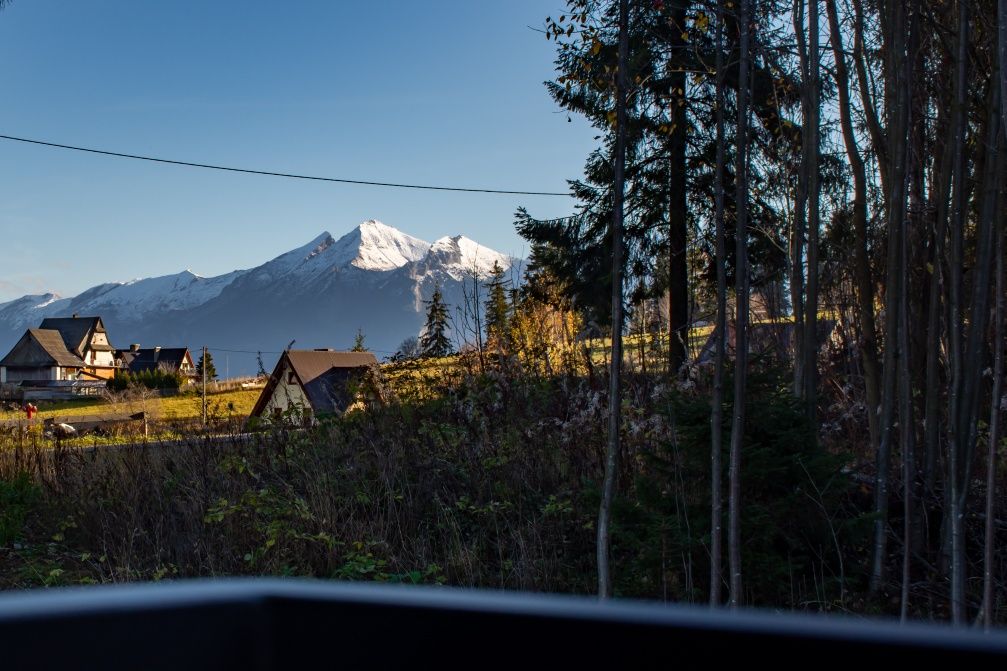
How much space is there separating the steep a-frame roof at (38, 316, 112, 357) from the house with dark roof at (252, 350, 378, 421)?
72053mm

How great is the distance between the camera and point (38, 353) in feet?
250

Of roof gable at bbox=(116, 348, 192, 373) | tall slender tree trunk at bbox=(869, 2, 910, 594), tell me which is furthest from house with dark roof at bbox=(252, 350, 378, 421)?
roof gable at bbox=(116, 348, 192, 373)

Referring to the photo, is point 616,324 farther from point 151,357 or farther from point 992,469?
point 151,357

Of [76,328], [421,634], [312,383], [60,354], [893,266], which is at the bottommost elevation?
[312,383]

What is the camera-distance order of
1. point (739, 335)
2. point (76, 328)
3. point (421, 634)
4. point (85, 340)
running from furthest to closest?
point (76, 328) → point (85, 340) → point (739, 335) → point (421, 634)

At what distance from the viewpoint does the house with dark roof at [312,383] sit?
8781mm

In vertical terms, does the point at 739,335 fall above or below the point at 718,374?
above

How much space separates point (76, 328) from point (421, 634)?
92.8 meters

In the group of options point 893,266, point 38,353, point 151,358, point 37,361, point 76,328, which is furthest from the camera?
point 151,358

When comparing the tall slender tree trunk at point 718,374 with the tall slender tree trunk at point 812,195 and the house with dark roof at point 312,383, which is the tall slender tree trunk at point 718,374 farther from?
the house with dark roof at point 312,383

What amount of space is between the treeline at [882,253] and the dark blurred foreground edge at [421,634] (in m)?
3.01

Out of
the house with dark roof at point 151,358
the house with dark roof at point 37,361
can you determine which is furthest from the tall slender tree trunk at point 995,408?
the house with dark roof at point 151,358

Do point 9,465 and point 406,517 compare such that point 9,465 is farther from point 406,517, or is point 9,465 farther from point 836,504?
point 836,504

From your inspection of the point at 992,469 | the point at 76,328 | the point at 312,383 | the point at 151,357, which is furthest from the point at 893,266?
the point at 151,357
